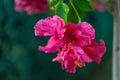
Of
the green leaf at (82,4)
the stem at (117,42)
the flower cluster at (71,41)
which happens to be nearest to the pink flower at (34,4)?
the stem at (117,42)

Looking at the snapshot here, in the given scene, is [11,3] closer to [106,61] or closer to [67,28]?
[106,61]

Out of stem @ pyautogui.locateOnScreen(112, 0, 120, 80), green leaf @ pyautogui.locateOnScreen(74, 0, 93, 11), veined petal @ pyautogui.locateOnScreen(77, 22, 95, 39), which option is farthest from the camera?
stem @ pyautogui.locateOnScreen(112, 0, 120, 80)

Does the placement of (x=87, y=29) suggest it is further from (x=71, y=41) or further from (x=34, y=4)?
(x=34, y=4)

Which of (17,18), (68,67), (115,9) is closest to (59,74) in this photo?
(17,18)

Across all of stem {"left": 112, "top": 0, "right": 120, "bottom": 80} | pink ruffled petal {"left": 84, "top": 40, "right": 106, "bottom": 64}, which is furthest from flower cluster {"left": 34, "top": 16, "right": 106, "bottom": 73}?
stem {"left": 112, "top": 0, "right": 120, "bottom": 80}

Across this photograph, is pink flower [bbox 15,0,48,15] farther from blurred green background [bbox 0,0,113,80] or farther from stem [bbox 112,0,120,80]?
blurred green background [bbox 0,0,113,80]

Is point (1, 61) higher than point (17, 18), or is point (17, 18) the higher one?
point (17, 18)
